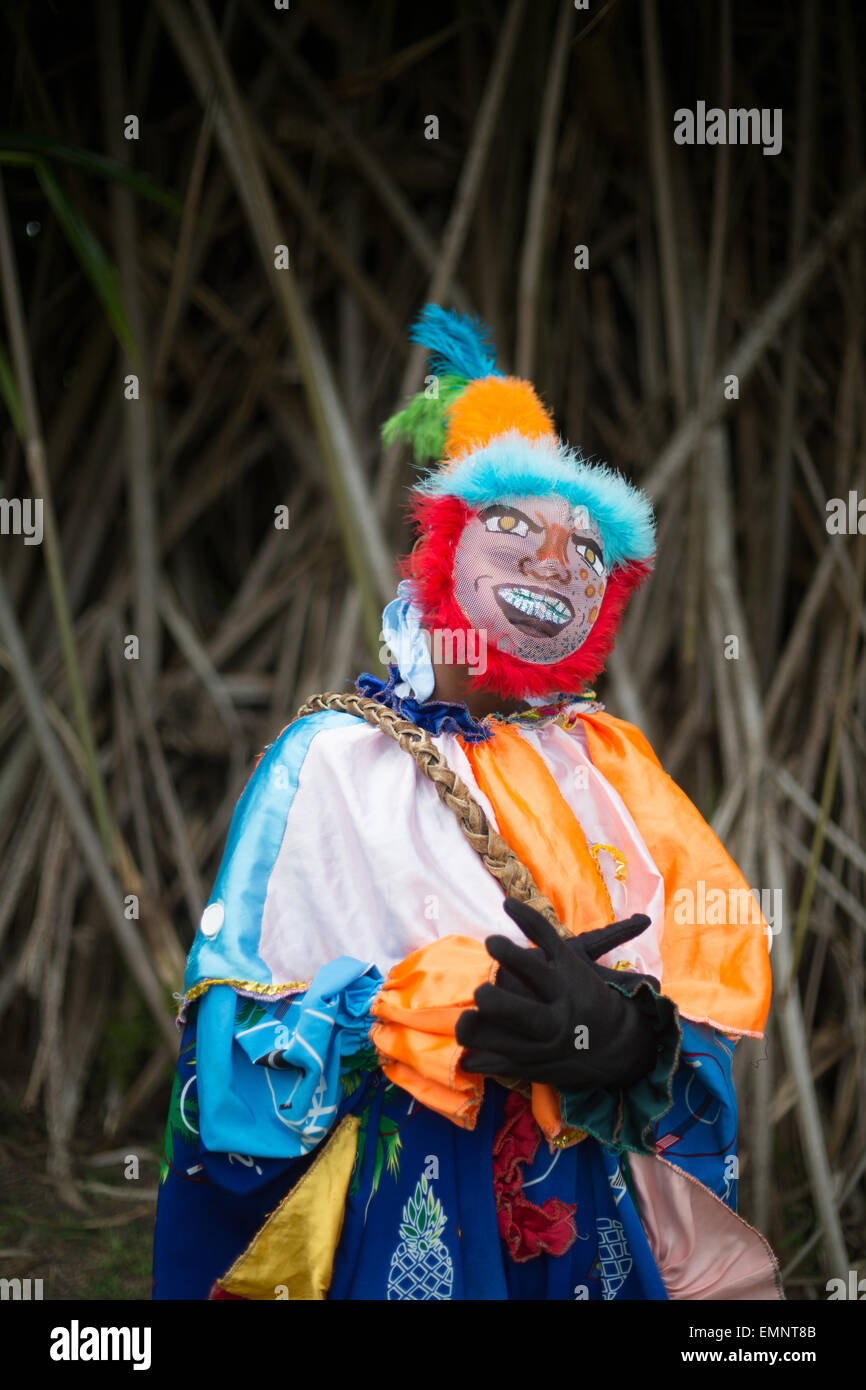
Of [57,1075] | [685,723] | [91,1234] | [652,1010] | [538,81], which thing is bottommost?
[91,1234]

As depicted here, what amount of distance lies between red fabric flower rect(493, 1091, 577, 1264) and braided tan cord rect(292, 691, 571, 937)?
15cm

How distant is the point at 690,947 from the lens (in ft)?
3.13

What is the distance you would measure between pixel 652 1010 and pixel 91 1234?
1.18 m

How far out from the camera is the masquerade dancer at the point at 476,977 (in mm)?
832

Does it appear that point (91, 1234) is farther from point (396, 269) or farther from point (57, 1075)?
point (396, 269)

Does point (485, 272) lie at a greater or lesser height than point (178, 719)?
greater

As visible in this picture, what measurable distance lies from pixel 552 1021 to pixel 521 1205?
0.19 meters

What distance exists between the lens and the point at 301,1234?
2.81 ft

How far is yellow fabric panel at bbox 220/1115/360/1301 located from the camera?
0.85 metres

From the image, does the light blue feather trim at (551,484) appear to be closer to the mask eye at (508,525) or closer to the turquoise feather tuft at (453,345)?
the mask eye at (508,525)

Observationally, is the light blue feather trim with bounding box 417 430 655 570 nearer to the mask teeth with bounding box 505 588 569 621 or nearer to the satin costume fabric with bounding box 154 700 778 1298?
the mask teeth with bounding box 505 588 569 621

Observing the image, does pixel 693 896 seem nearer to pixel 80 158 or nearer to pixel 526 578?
pixel 526 578

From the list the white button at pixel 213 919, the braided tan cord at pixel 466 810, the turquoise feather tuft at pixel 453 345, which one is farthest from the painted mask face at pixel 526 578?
the white button at pixel 213 919

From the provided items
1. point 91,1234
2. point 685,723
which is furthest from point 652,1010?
point 91,1234
